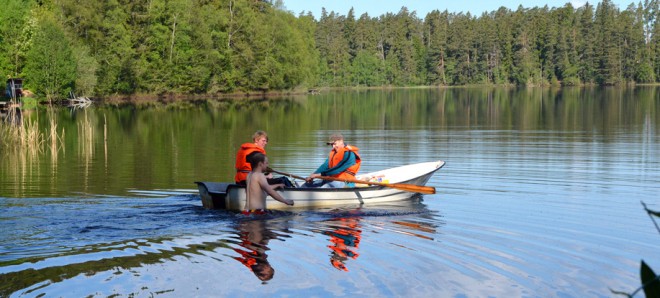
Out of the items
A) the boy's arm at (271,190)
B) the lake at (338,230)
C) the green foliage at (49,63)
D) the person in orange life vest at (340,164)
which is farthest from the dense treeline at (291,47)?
the boy's arm at (271,190)

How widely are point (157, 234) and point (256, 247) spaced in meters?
1.80

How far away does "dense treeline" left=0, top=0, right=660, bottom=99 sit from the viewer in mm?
64250

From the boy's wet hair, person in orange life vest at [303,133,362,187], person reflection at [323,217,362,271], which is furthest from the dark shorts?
person in orange life vest at [303,133,362,187]

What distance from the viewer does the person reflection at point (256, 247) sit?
10.0m

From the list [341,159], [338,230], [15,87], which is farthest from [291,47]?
[338,230]

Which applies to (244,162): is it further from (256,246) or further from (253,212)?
(256,246)

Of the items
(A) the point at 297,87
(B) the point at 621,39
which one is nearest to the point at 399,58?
(B) the point at 621,39

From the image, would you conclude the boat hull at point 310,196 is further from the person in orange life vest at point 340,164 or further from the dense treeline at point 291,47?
the dense treeline at point 291,47

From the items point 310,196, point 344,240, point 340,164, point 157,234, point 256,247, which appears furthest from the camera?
point 340,164

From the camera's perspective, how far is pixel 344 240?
11914 millimetres

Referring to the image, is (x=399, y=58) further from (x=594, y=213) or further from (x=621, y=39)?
(x=594, y=213)

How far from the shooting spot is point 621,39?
443ft

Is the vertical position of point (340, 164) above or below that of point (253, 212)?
above

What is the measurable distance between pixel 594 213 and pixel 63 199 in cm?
1026
